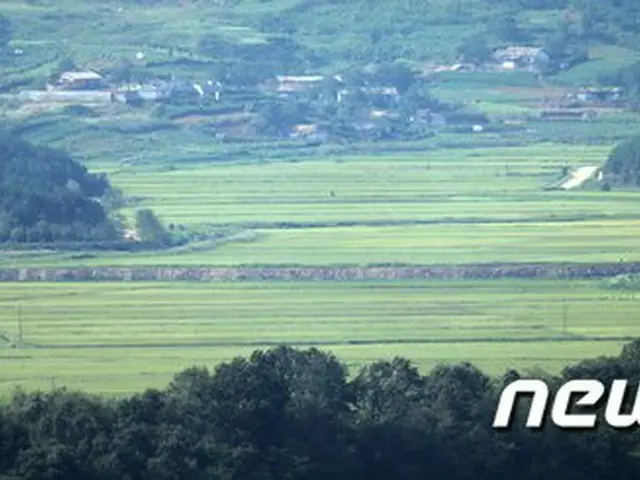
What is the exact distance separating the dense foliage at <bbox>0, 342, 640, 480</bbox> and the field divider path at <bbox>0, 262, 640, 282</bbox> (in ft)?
62.8

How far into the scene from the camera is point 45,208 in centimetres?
6562

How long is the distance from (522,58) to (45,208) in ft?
152

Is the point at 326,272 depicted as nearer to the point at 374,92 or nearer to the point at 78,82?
the point at 78,82

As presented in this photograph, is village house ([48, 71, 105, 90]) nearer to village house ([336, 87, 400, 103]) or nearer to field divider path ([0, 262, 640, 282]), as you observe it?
village house ([336, 87, 400, 103])

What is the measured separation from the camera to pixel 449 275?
186 feet

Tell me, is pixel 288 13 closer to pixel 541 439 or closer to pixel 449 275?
pixel 449 275

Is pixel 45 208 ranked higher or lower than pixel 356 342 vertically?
lower

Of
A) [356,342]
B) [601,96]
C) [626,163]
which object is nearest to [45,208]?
[626,163]

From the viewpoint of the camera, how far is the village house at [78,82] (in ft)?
323

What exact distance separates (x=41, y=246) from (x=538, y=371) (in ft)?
76.8

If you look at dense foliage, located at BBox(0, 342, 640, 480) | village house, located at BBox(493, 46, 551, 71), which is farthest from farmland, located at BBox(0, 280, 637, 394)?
village house, located at BBox(493, 46, 551, 71)

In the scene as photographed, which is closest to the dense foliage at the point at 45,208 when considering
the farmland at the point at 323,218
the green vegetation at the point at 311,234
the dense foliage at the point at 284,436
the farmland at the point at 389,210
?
the green vegetation at the point at 311,234

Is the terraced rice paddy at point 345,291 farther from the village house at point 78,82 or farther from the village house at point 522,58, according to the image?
the village house at point 522,58

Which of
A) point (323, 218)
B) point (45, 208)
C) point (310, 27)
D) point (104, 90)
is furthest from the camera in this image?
point (310, 27)
